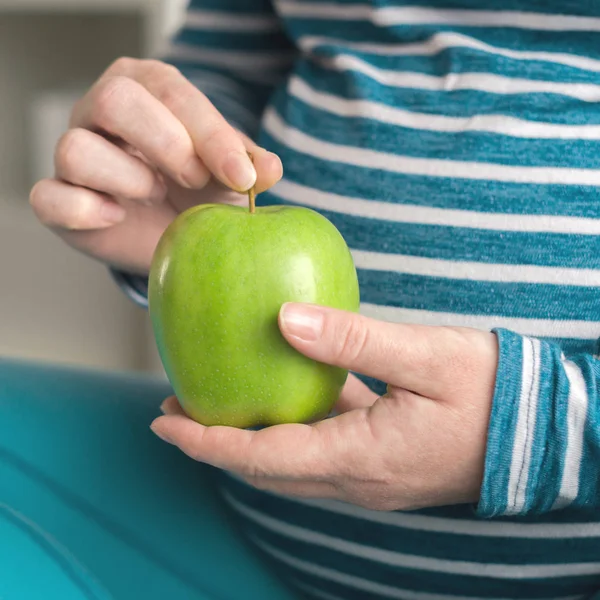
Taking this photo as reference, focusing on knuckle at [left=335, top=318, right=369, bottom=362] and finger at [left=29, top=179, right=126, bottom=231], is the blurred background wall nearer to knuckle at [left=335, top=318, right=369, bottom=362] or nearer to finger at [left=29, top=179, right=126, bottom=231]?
finger at [left=29, top=179, right=126, bottom=231]

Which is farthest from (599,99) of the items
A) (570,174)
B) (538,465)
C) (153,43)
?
(153,43)

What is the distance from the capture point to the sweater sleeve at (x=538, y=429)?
0.55 metres

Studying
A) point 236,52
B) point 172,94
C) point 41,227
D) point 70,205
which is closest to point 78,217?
point 70,205

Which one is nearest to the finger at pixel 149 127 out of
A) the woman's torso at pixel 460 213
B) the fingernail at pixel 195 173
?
the fingernail at pixel 195 173

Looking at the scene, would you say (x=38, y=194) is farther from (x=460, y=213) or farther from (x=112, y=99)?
(x=460, y=213)

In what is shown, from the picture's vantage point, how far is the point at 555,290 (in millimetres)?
652

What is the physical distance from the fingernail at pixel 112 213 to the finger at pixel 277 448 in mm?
217

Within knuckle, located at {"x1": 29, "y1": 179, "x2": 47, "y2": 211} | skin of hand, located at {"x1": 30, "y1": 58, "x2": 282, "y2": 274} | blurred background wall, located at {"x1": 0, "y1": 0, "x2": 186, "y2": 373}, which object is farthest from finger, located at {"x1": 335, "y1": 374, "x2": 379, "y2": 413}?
blurred background wall, located at {"x1": 0, "y1": 0, "x2": 186, "y2": 373}

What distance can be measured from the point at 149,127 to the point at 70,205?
98 mm

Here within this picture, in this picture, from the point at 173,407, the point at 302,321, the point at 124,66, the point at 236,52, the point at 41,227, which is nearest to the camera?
the point at 302,321

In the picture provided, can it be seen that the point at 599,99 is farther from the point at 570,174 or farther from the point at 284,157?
the point at 284,157

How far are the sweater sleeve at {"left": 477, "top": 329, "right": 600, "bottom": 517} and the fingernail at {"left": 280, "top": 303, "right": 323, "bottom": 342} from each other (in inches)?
4.7

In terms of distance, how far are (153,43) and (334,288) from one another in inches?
54.7

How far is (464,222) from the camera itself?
68 centimetres
